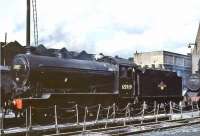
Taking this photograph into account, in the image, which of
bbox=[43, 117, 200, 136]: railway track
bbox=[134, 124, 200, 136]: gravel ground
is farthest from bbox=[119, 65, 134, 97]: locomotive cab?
bbox=[134, 124, 200, 136]: gravel ground

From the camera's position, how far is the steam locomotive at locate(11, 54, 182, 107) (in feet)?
56.1

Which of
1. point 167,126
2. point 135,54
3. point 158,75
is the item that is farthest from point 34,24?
point 135,54

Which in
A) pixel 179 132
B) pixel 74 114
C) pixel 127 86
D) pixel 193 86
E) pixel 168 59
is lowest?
pixel 179 132

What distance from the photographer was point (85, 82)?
19500 mm

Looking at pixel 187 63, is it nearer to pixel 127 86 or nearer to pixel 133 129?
pixel 127 86

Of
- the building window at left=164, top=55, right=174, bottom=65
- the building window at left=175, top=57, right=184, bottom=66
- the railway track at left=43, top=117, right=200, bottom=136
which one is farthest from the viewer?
the building window at left=175, top=57, right=184, bottom=66

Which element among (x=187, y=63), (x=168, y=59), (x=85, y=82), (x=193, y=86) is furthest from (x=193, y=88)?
(x=187, y=63)

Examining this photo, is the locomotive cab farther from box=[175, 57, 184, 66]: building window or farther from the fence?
box=[175, 57, 184, 66]: building window

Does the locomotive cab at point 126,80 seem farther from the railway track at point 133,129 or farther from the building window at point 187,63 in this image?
the building window at point 187,63

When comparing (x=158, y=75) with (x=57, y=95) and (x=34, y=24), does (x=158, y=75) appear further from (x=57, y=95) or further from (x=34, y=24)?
(x=34, y=24)

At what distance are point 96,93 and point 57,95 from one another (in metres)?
2.66

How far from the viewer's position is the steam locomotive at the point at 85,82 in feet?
56.1

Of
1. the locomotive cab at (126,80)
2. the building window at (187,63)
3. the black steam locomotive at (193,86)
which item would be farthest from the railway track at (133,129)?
the building window at (187,63)

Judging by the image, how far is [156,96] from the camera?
74.8ft
